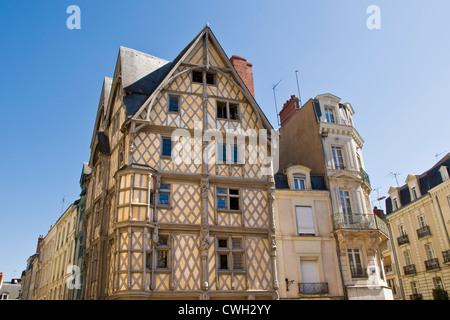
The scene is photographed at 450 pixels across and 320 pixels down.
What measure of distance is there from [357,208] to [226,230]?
22.7 ft

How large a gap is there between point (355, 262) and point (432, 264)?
1264cm

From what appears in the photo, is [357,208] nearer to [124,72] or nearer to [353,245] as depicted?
[353,245]

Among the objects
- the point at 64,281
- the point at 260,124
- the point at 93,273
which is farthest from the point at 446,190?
the point at 64,281

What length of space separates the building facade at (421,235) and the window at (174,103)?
18.9 meters

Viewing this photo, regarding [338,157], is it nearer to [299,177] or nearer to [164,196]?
[299,177]

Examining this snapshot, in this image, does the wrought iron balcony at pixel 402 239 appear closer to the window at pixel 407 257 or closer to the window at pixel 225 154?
the window at pixel 407 257

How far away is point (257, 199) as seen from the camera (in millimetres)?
16672

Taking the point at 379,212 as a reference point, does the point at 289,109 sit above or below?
above

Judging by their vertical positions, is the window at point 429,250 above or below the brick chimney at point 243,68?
below

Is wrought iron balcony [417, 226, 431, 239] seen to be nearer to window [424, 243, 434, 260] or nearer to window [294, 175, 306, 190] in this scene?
window [424, 243, 434, 260]

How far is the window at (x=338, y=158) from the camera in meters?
19.6

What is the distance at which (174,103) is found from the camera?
55.6 ft

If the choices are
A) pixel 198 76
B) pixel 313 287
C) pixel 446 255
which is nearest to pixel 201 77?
pixel 198 76

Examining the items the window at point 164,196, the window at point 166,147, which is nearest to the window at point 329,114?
the window at point 166,147
